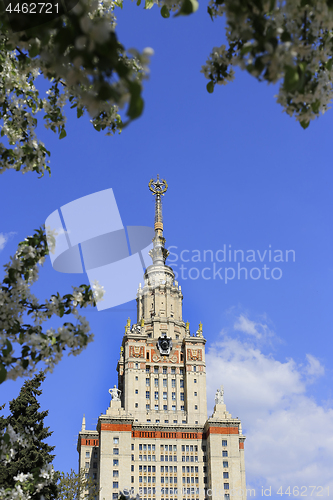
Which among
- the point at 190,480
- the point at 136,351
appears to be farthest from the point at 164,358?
the point at 190,480

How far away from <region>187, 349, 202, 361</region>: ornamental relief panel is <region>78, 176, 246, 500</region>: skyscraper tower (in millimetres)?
211

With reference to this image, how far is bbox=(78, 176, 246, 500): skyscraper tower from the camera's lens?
9975 centimetres

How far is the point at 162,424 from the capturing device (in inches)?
4144

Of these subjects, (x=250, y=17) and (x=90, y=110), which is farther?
(x=250, y=17)

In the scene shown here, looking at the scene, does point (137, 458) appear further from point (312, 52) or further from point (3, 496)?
Answer: point (312, 52)

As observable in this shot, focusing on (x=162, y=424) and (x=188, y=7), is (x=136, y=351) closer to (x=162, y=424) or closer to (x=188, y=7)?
(x=162, y=424)

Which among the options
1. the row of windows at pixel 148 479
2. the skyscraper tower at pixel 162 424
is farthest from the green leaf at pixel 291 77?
the row of windows at pixel 148 479

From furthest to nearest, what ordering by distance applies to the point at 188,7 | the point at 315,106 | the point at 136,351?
1. the point at 136,351
2. the point at 315,106
3. the point at 188,7

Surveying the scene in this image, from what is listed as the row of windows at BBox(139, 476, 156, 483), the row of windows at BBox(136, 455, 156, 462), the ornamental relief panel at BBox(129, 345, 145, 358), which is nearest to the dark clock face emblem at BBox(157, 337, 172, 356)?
the ornamental relief panel at BBox(129, 345, 145, 358)

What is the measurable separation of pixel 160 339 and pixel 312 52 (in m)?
111

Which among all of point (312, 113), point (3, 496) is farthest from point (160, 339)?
point (312, 113)

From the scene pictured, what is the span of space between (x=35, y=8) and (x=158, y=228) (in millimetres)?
127987

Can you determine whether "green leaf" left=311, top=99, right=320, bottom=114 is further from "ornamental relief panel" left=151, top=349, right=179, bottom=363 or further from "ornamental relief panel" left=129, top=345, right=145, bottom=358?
"ornamental relief panel" left=151, top=349, right=179, bottom=363

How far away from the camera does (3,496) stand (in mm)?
13680
